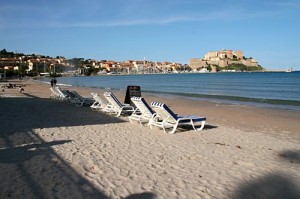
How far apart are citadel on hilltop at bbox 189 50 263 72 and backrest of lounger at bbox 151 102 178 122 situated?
17632 cm

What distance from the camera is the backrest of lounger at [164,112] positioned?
812 cm

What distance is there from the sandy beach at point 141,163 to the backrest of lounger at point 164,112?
1.26 feet

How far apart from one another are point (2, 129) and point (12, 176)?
386cm

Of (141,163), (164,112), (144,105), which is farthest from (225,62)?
(141,163)

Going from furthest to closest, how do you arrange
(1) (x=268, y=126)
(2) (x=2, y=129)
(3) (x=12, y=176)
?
1. (1) (x=268, y=126)
2. (2) (x=2, y=129)
3. (3) (x=12, y=176)

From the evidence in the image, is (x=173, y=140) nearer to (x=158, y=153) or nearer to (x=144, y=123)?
(x=158, y=153)

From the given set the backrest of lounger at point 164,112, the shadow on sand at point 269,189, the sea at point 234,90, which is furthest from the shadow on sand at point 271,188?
the sea at point 234,90

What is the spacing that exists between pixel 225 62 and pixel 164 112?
18177 cm

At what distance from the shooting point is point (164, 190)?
4.09 m

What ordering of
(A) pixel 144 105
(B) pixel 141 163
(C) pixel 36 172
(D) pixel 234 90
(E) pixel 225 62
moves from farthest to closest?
1. (E) pixel 225 62
2. (D) pixel 234 90
3. (A) pixel 144 105
4. (B) pixel 141 163
5. (C) pixel 36 172

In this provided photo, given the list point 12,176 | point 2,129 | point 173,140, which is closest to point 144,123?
point 173,140

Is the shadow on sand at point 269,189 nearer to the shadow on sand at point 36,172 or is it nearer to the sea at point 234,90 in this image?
the shadow on sand at point 36,172

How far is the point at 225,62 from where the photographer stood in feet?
604

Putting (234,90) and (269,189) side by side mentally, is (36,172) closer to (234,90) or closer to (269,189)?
(269,189)
